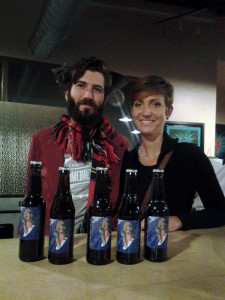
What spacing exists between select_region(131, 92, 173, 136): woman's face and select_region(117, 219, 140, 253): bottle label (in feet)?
2.36

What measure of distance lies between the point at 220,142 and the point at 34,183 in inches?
122

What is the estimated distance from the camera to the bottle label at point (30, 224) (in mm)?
764

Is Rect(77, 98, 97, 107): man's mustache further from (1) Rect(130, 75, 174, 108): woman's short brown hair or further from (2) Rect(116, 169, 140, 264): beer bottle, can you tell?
(2) Rect(116, 169, 140, 264): beer bottle

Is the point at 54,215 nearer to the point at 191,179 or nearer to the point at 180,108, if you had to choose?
the point at 191,179

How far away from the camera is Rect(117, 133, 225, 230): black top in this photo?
1.14 m

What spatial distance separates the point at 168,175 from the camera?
1.22 meters

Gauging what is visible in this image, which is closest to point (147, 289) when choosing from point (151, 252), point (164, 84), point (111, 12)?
point (151, 252)

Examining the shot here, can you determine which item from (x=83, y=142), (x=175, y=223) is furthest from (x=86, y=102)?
(x=175, y=223)

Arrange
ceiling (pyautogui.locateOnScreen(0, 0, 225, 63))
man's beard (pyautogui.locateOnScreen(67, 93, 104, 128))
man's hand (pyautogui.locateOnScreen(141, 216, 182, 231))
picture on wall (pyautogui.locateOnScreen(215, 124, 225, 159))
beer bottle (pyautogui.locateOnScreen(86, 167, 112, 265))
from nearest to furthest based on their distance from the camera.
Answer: beer bottle (pyautogui.locateOnScreen(86, 167, 112, 265)), man's hand (pyautogui.locateOnScreen(141, 216, 182, 231)), man's beard (pyautogui.locateOnScreen(67, 93, 104, 128)), ceiling (pyautogui.locateOnScreen(0, 0, 225, 63)), picture on wall (pyautogui.locateOnScreen(215, 124, 225, 159))

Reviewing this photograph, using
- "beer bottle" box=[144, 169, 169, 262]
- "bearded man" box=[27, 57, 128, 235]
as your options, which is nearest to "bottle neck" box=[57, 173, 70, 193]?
"beer bottle" box=[144, 169, 169, 262]

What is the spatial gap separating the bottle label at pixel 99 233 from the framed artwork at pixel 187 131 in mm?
2554

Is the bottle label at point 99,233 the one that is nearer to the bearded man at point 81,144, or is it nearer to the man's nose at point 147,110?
the bearded man at point 81,144

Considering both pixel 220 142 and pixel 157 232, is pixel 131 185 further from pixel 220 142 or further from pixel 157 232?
pixel 220 142

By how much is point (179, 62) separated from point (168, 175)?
2.54 metres
